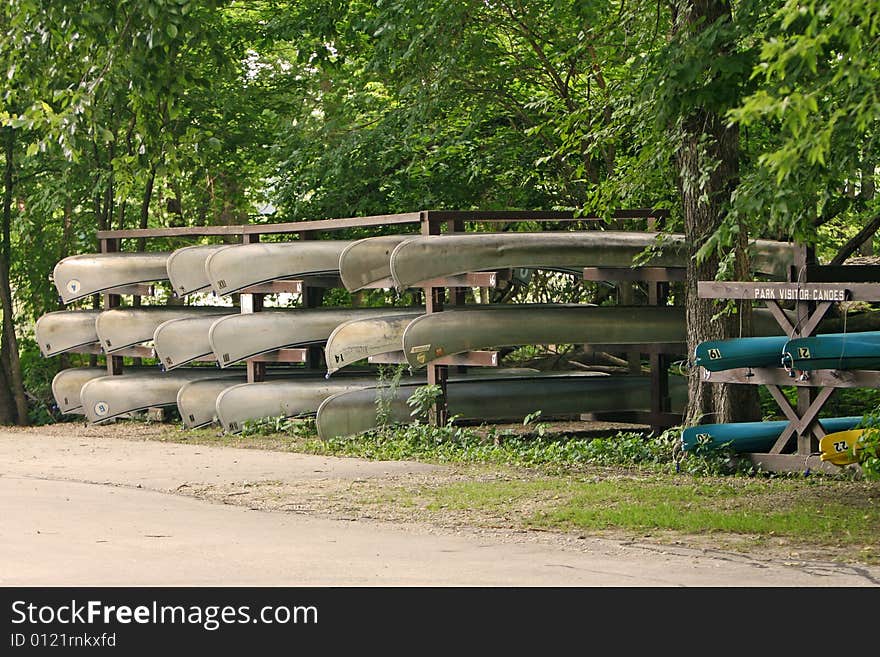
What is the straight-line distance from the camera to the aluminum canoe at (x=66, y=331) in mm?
16047

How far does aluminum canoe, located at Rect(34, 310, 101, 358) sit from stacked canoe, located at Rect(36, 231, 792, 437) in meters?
0.02

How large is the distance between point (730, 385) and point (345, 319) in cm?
471

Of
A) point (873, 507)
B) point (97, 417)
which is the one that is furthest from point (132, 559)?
point (97, 417)

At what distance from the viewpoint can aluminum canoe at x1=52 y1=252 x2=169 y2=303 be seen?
Result: 15.8 m

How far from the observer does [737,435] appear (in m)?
10.1

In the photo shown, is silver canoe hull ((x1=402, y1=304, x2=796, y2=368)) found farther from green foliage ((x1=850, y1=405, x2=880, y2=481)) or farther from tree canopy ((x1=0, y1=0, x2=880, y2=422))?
green foliage ((x1=850, y1=405, x2=880, y2=481))

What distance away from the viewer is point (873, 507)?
26.8 feet

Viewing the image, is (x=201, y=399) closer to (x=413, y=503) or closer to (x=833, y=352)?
(x=413, y=503)

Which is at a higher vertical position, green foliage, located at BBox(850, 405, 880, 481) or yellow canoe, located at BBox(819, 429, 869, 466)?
green foliage, located at BBox(850, 405, 880, 481)

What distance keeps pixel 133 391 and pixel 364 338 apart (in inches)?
146

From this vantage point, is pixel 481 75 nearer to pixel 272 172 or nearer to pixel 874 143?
pixel 272 172

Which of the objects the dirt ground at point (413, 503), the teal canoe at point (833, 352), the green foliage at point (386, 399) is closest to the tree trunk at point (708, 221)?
the teal canoe at point (833, 352)

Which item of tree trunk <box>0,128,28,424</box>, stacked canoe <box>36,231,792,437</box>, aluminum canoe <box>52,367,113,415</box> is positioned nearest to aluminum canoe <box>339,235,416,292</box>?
stacked canoe <box>36,231,792,437</box>

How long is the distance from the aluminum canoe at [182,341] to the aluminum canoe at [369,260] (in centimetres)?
214
